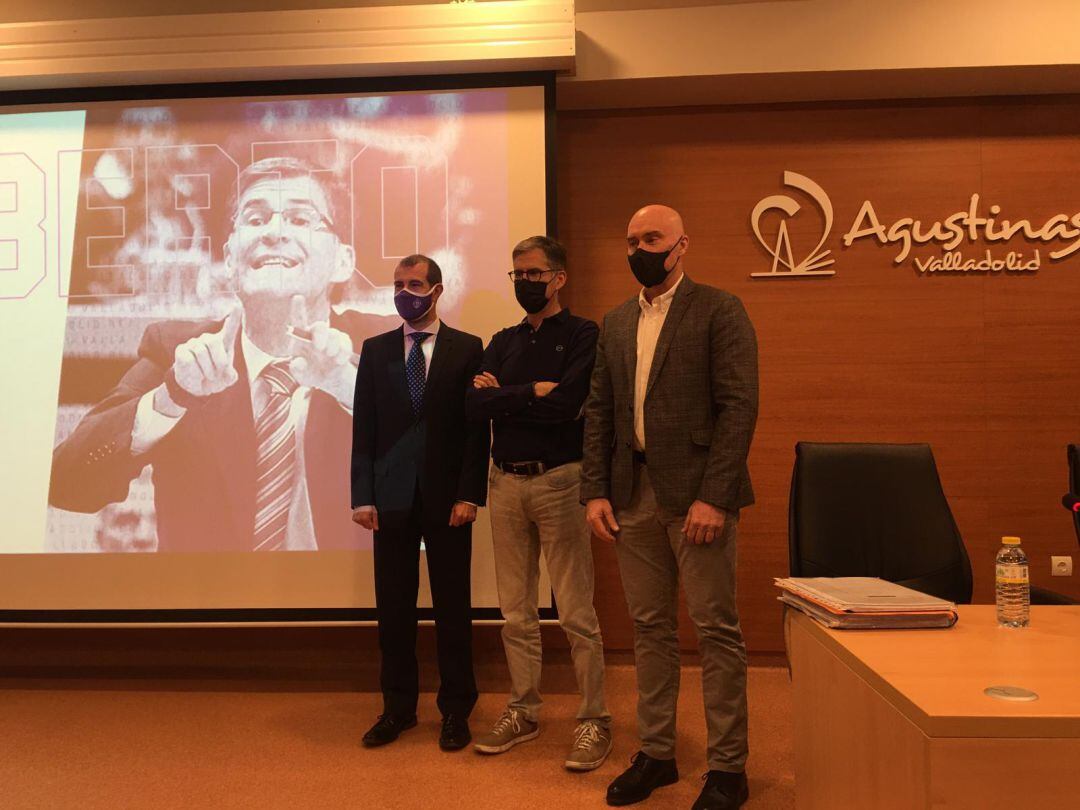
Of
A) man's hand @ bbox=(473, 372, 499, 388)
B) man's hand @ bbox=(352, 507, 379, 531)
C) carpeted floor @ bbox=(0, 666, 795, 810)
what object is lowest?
carpeted floor @ bbox=(0, 666, 795, 810)

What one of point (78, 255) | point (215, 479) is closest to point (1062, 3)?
point (215, 479)

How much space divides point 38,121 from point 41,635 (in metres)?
2.34

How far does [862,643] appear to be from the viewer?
5.02 feet

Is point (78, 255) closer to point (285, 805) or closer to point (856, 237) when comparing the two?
point (285, 805)

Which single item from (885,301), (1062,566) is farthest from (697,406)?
(1062,566)

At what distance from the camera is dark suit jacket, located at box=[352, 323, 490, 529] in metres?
2.90

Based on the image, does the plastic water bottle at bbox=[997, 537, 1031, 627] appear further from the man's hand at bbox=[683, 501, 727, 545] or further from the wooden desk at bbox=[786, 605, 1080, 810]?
the man's hand at bbox=[683, 501, 727, 545]

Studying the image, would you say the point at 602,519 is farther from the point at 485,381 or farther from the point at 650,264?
the point at 650,264

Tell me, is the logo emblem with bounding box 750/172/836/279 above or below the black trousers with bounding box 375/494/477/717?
above

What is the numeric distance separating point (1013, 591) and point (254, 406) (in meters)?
2.89

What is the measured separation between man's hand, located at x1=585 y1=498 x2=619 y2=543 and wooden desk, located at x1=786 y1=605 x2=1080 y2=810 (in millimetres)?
660

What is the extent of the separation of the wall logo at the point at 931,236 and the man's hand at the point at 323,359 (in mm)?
1917

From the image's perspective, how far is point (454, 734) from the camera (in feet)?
9.30

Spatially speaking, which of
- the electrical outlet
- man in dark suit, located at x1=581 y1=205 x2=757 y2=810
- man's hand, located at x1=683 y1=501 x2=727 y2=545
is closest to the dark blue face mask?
man in dark suit, located at x1=581 y1=205 x2=757 y2=810
